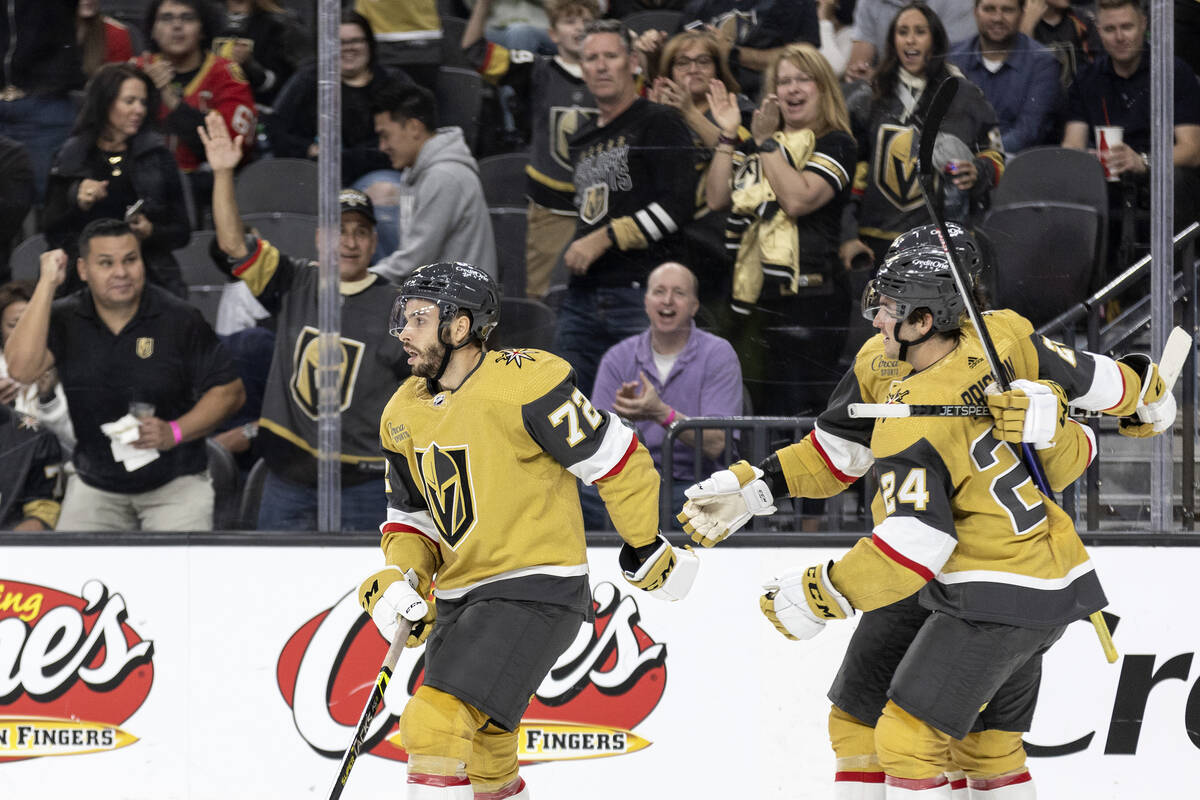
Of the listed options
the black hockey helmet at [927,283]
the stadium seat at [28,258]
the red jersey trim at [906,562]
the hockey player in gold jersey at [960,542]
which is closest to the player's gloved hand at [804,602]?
the hockey player in gold jersey at [960,542]

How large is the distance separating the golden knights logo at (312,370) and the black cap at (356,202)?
0.39 meters

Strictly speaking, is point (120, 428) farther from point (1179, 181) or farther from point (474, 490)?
point (1179, 181)

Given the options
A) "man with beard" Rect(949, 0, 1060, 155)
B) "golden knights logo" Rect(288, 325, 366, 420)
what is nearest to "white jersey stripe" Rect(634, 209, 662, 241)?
"golden knights logo" Rect(288, 325, 366, 420)

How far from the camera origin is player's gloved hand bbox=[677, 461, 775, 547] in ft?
11.0

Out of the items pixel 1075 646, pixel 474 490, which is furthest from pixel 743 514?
pixel 1075 646

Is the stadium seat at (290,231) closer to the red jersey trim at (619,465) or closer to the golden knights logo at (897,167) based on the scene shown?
the red jersey trim at (619,465)

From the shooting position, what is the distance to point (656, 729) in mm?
4031

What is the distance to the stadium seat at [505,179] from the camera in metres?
4.39

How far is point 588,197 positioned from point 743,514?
1440mm

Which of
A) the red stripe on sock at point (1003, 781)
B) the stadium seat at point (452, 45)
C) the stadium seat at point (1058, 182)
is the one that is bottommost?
the red stripe on sock at point (1003, 781)

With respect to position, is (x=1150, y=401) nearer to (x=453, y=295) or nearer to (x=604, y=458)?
(x=604, y=458)

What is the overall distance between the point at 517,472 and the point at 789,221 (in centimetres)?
168

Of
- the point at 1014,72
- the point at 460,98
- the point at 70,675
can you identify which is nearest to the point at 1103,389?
the point at 1014,72

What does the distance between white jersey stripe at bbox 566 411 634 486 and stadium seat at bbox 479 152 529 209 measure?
1512mm
